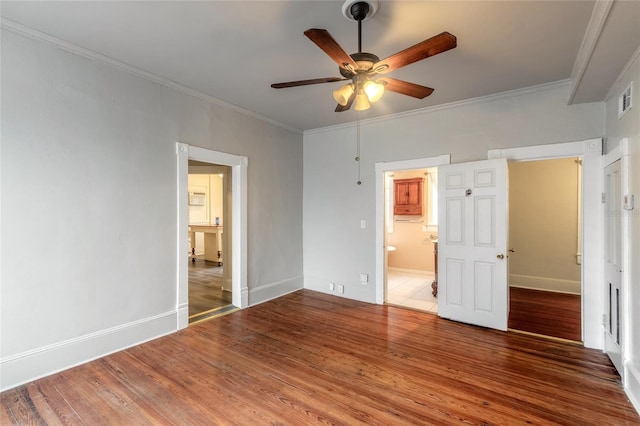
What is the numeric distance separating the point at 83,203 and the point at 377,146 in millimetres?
3671

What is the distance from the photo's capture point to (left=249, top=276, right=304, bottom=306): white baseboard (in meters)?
4.44

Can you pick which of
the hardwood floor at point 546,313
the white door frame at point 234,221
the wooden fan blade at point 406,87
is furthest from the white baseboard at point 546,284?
the white door frame at point 234,221

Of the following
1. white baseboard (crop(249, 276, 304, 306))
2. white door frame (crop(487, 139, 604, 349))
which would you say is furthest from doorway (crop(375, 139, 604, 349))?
white baseboard (crop(249, 276, 304, 306))

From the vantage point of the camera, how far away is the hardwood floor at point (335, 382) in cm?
206

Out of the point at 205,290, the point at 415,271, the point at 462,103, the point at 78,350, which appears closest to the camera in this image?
the point at 78,350

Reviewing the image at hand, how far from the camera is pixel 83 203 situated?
9.00ft

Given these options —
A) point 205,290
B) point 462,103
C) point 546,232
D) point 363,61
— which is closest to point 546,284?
point 546,232

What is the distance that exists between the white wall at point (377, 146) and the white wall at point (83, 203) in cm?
201

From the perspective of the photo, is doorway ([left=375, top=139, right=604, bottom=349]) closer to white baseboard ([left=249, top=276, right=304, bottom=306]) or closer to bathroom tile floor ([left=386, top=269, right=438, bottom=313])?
bathroom tile floor ([left=386, top=269, right=438, bottom=313])

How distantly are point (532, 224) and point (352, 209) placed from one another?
3.31 m

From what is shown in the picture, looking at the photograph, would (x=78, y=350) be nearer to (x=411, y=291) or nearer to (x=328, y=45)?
(x=328, y=45)

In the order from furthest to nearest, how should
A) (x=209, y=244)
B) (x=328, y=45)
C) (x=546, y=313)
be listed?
(x=209, y=244), (x=546, y=313), (x=328, y=45)

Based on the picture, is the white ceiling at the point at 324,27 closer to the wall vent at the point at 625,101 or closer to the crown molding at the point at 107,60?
the crown molding at the point at 107,60

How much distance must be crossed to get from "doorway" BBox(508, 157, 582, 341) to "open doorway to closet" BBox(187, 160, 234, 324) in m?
4.56
